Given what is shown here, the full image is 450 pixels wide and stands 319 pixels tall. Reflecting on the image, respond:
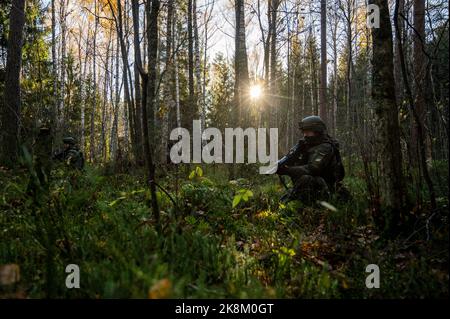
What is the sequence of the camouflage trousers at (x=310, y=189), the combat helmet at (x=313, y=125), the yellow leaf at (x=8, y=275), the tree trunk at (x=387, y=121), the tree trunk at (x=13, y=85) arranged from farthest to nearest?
the tree trunk at (x=13, y=85), the combat helmet at (x=313, y=125), the camouflage trousers at (x=310, y=189), the tree trunk at (x=387, y=121), the yellow leaf at (x=8, y=275)

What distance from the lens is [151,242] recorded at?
2.38 metres

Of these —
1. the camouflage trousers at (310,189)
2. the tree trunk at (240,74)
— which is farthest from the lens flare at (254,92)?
the camouflage trousers at (310,189)

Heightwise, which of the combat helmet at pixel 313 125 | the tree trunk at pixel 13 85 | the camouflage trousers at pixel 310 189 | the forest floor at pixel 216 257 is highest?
the tree trunk at pixel 13 85

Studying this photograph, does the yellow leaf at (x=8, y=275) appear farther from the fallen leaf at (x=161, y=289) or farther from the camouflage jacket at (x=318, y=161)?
the camouflage jacket at (x=318, y=161)

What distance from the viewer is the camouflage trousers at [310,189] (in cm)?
445

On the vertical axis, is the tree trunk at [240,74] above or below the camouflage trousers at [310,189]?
above

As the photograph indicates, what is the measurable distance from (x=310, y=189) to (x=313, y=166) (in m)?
0.31

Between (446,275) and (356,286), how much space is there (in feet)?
1.75

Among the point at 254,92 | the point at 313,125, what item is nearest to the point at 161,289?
the point at 313,125

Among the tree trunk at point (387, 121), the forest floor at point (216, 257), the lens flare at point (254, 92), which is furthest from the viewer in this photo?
the lens flare at point (254, 92)

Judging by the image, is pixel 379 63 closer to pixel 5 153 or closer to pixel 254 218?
pixel 254 218

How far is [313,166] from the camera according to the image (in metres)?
4.48
